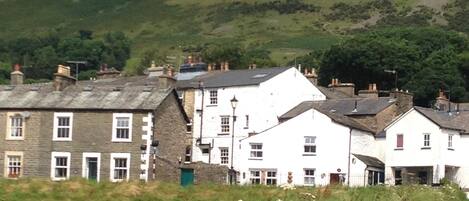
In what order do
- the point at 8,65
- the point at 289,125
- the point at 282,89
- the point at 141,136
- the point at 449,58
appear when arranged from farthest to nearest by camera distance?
the point at 8,65, the point at 449,58, the point at 282,89, the point at 289,125, the point at 141,136

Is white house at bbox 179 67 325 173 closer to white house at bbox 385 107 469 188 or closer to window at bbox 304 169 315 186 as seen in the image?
window at bbox 304 169 315 186

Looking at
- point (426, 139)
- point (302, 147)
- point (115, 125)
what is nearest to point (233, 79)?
point (302, 147)

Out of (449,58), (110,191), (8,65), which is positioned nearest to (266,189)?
(110,191)

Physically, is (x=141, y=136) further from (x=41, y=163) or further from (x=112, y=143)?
(x=41, y=163)

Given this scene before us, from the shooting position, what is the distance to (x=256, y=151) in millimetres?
76125

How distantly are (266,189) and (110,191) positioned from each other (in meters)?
6.03

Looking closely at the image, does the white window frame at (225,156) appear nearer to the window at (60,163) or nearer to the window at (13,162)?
the window at (60,163)

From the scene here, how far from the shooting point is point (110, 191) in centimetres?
4247

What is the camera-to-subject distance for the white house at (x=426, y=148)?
72.9 meters

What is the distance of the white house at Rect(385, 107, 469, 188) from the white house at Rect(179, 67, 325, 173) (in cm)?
1008

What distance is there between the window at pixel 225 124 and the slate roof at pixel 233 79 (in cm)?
245

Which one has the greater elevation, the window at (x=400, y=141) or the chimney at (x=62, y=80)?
the chimney at (x=62, y=80)

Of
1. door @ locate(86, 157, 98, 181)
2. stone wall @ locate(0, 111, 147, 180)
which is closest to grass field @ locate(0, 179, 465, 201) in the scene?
stone wall @ locate(0, 111, 147, 180)

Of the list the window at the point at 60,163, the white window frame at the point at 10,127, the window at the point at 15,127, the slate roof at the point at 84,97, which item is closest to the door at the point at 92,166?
the window at the point at 60,163
